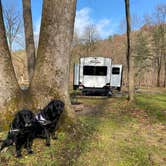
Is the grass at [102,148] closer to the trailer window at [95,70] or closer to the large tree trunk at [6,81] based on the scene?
the large tree trunk at [6,81]

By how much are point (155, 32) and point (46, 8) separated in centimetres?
3384

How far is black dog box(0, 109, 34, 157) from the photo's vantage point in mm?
4336

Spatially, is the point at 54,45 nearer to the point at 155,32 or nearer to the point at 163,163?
the point at 163,163

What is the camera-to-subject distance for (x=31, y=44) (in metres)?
11.8

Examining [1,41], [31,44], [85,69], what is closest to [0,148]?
[1,41]

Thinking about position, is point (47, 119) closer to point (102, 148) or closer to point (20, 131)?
point (20, 131)

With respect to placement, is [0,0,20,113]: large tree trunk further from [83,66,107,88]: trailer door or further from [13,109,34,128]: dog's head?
[83,66,107,88]: trailer door

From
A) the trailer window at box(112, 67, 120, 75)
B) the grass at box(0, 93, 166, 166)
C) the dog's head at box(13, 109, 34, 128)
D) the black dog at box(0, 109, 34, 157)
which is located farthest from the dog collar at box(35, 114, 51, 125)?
the trailer window at box(112, 67, 120, 75)

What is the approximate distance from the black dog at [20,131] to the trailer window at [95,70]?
13.0 m

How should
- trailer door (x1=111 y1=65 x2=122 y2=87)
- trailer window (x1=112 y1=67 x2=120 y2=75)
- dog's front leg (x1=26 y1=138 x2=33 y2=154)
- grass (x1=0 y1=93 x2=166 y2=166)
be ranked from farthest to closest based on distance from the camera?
1. trailer window (x1=112 y1=67 x2=120 y2=75)
2. trailer door (x1=111 y1=65 x2=122 y2=87)
3. dog's front leg (x1=26 y1=138 x2=33 y2=154)
4. grass (x1=0 y1=93 x2=166 y2=166)

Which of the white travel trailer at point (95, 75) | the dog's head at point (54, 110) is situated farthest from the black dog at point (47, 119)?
the white travel trailer at point (95, 75)

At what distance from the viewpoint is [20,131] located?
14.4 ft

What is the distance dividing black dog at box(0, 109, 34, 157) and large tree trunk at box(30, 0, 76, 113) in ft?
4.20

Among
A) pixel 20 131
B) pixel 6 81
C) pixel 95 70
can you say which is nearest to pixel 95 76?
pixel 95 70
